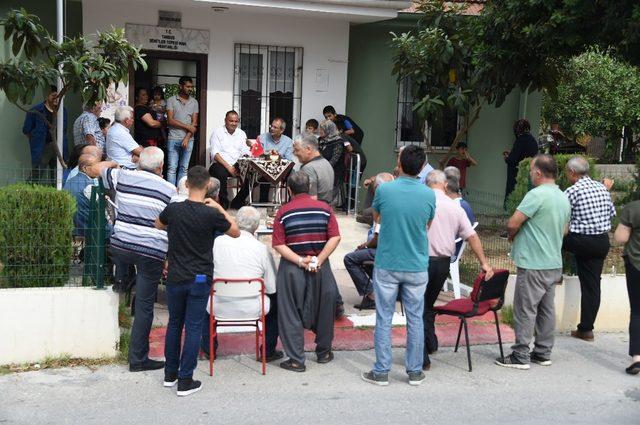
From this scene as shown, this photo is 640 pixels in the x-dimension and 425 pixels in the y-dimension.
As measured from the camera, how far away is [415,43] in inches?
495

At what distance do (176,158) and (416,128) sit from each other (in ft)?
14.7

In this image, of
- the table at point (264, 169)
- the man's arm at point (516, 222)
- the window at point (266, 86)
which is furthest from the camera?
the window at point (266, 86)

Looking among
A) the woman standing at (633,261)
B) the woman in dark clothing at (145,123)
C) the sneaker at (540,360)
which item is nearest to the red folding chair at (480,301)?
the sneaker at (540,360)

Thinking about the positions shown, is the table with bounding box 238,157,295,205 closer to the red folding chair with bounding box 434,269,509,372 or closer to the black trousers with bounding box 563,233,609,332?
the black trousers with bounding box 563,233,609,332

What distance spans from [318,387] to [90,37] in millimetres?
7756

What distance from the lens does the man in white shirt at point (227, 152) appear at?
12.5 metres

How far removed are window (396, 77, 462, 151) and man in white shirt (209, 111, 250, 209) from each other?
10.9 ft

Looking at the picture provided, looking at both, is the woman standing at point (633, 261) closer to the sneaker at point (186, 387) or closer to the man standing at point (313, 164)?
the man standing at point (313, 164)

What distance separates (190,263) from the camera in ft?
19.7

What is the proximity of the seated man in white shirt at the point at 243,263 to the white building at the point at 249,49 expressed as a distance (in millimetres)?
6358

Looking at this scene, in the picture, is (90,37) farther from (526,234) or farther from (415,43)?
(526,234)

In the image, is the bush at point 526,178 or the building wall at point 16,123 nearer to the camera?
the bush at point 526,178

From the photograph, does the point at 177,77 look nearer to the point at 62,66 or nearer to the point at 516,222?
the point at 62,66

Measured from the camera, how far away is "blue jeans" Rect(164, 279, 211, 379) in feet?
19.9
